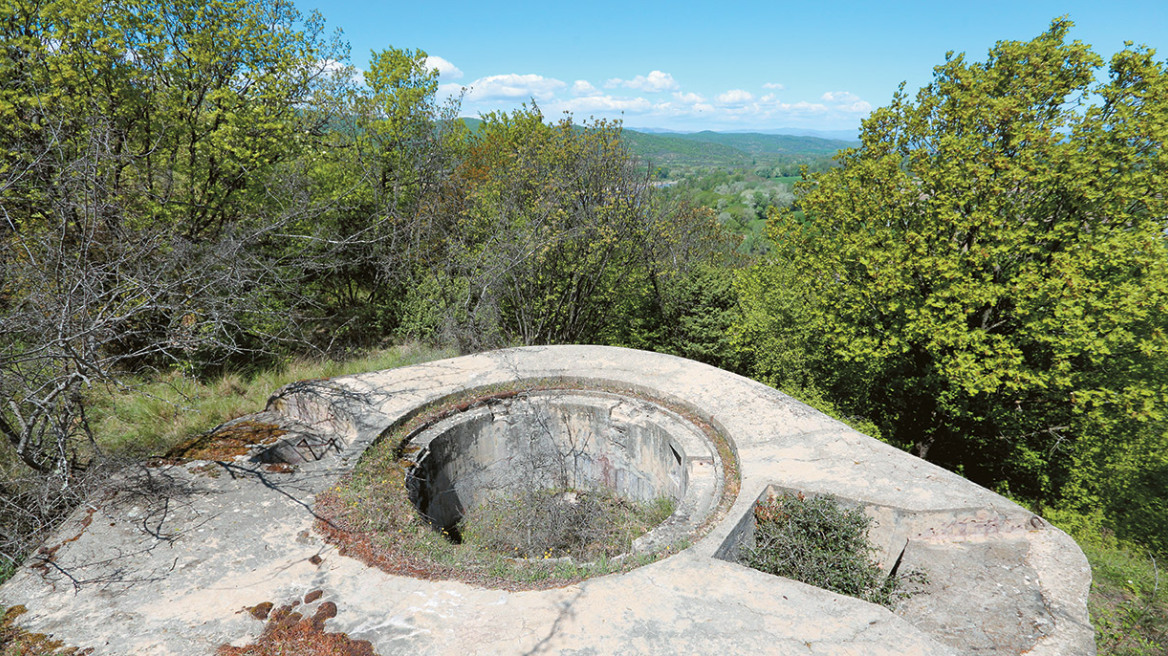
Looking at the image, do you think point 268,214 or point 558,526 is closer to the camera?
point 558,526

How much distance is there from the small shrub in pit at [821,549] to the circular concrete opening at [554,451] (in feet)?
5.09

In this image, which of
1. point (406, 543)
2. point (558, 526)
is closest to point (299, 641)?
point (406, 543)

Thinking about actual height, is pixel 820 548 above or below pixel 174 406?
below

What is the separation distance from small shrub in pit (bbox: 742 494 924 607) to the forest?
7.84ft

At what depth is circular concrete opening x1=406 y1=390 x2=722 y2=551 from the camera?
27.0 feet

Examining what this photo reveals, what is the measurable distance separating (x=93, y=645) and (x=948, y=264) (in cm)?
1261

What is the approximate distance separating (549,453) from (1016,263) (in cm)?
980

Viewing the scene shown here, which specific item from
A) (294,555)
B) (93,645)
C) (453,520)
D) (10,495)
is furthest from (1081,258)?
(10,495)

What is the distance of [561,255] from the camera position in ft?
49.2

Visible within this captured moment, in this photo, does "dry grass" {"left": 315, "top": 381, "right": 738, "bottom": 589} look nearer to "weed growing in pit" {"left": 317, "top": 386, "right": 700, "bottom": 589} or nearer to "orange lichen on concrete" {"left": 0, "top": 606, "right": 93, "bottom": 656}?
"weed growing in pit" {"left": 317, "top": 386, "right": 700, "bottom": 589}

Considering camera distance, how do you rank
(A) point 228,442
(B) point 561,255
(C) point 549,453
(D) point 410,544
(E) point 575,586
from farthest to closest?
(B) point 561,255, (C) point 549,453, (A) point 228,442, (D) point 410,544, (E) point 575,586

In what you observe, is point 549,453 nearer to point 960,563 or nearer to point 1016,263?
point 960,563

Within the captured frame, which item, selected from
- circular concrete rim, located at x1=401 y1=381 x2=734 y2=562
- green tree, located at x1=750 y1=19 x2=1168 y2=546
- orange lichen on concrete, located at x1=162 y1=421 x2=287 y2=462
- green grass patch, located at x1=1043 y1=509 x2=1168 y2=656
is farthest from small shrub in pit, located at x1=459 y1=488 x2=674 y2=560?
green tree, located at x1=750 y1=19 x2=1168 y2=546

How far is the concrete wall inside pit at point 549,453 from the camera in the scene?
28.2 ft
